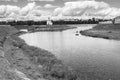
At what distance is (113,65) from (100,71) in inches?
181

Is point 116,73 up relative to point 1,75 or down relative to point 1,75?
down

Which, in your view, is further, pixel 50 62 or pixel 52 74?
pixel 50 62

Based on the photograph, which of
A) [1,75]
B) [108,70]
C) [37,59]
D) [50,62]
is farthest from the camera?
[37,59]

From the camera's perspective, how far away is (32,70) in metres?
25.0

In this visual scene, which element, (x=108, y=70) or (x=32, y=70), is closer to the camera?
(x=32, y=70)

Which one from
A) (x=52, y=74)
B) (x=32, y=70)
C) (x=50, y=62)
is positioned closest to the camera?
(x=52, y=74)

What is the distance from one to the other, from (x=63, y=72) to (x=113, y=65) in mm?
10522

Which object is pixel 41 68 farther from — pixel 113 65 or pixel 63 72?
pixel 113 65

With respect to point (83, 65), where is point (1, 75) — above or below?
above

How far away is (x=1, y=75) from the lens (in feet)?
60.0

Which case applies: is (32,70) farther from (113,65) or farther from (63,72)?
(113,65)

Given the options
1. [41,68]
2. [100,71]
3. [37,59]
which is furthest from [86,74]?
[37,59]

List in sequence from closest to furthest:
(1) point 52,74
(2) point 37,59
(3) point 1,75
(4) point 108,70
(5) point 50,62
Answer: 1. (3) point 1,75
2. (1) point 52,74
3. (4) point 108,70
4. (5) point 50,62
5. (2) point 37,59

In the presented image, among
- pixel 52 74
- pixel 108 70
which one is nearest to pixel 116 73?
pixel 108 70
